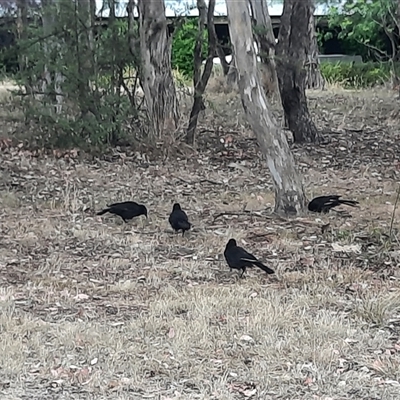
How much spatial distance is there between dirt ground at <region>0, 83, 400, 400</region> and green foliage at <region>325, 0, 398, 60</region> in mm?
11501

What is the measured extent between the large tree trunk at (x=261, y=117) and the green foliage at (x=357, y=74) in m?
13.7

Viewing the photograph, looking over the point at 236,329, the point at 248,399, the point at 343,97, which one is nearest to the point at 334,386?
the point at 248,399

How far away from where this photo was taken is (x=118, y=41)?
13.3 m

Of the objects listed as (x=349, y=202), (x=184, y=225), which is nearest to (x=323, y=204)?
(x=349, y=202)

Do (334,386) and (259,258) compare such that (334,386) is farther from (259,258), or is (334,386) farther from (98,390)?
(259,258)

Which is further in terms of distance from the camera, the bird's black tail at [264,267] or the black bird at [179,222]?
the black bird at [179,222]

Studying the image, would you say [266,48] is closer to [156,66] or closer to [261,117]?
[156,66]

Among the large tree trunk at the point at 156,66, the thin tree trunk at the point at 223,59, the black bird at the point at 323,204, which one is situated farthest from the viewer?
the thin tree trunk at the point at 223,59

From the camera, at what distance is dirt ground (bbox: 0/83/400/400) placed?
5.16m

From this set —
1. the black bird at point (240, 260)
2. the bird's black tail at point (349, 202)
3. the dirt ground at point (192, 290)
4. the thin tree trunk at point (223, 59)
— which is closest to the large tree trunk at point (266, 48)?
the thin tree trunk at point (223, 59)

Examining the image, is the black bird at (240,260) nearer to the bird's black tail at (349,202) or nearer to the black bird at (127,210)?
the black bird at (127,210)

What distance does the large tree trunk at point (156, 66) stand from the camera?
531 inches

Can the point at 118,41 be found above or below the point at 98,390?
above

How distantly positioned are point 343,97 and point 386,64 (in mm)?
3090
